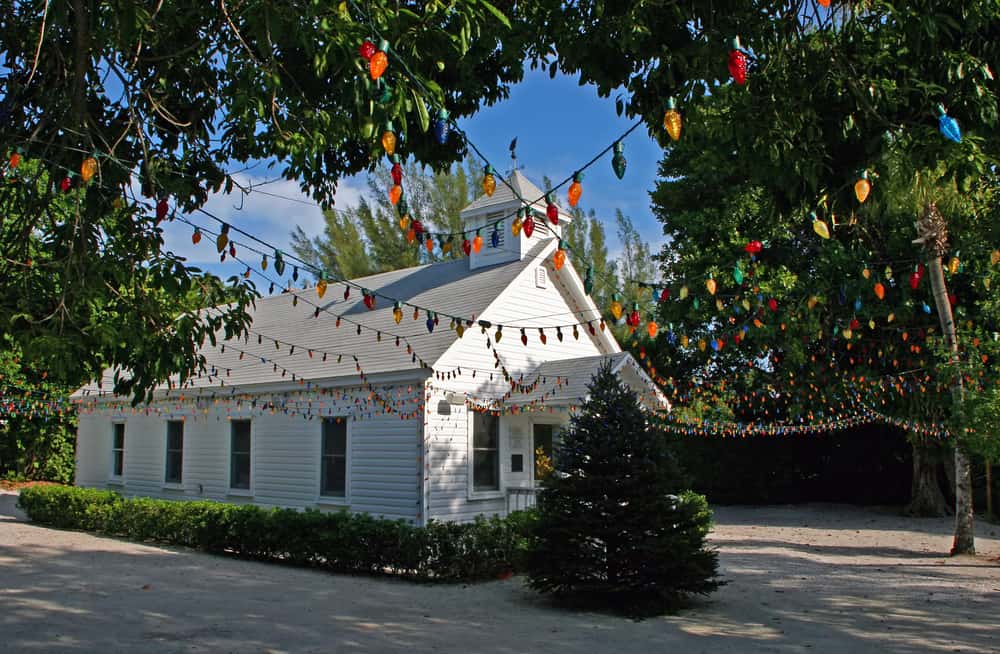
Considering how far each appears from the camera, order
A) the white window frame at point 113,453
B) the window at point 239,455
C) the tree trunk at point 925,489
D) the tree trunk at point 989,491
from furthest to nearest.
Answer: the tree trunk at point 925,489 → the white window frame at point 113,453 → the tree trunk at point 989,491 → the window at point 239,455

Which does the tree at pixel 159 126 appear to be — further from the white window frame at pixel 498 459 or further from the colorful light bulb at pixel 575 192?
the white window frame at pixel 498 459

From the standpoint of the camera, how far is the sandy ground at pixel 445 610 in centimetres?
777

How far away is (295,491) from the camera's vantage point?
16781mm

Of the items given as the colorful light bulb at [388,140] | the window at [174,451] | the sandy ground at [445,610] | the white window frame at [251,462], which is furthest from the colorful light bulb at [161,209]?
the window at [174,451]

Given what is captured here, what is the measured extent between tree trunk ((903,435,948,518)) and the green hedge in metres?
15.0

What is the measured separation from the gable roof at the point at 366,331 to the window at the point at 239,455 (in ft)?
3.58

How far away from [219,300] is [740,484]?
2217 cm

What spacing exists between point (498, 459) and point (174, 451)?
9303mm

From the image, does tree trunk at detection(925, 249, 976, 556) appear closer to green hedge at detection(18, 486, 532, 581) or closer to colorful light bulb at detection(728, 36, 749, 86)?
green hedge at detection(18, 486, 532, 581)

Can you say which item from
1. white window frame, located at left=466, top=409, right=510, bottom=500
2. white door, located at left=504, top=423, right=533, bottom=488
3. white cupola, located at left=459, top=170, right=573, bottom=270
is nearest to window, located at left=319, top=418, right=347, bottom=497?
white window frame, located at left=466, top=409, right=510, bottom=500

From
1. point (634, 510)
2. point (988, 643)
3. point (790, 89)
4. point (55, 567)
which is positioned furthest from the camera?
point (55, 567)

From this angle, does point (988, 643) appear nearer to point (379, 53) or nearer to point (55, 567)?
point (379, 53)

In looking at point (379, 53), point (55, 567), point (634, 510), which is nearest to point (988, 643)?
point (634, 510)

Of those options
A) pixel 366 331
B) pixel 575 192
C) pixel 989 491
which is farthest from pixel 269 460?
pixel 989 491
